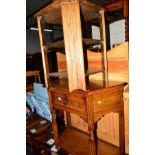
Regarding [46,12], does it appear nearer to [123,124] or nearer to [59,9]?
[59,9]

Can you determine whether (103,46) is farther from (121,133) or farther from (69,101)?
(121,133)

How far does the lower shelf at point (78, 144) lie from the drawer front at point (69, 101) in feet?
1.83

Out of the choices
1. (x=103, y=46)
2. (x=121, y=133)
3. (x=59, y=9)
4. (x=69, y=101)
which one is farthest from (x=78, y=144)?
(x=59, y=9)

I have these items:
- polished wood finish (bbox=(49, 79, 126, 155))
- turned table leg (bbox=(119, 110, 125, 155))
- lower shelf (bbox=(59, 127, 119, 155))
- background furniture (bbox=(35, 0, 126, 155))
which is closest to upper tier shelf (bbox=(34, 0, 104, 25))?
background furniture (bbox=(35, 0, 126, 155))

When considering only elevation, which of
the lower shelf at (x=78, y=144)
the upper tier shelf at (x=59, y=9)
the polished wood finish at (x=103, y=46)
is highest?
the upper tier shelf at (x=59, y=9)

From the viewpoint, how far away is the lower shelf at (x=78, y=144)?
1.77 metres

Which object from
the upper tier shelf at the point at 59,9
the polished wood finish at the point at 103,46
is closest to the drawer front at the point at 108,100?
the polished wood finish at the point at 103,46

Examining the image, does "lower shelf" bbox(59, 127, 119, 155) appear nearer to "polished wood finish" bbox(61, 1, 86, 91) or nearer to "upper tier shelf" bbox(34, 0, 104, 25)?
"polished wood finish" bbox(61, 1, 86, 91)

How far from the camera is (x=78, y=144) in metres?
1.94

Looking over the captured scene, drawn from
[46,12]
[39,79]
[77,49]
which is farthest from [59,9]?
[39,79]

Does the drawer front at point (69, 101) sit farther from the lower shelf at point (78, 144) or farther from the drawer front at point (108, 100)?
the lower shelf at point (78, 144)

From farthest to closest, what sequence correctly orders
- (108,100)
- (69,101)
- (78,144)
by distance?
1. (78,144)
2. (69,101)
3. (108,100)

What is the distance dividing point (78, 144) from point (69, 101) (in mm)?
698
